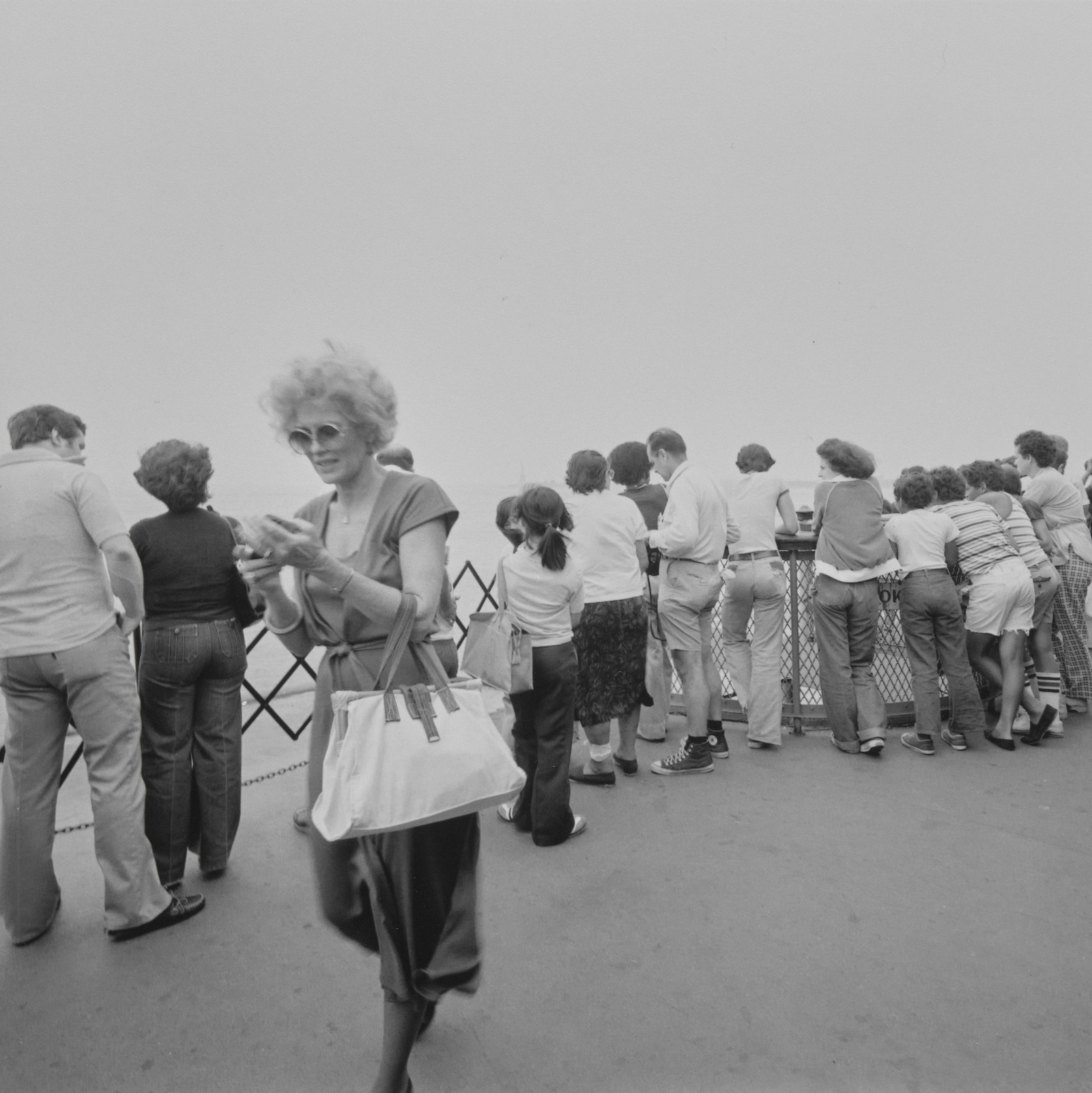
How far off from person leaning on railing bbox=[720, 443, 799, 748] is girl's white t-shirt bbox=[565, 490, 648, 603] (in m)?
0.90

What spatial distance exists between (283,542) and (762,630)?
3.43 metres

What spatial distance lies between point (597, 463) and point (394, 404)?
2077 millimetres

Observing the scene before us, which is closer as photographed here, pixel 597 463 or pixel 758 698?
pixel 597 463

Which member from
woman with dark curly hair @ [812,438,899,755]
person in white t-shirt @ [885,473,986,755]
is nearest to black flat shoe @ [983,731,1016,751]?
person in white t-shirt @ [885,473,986,755]

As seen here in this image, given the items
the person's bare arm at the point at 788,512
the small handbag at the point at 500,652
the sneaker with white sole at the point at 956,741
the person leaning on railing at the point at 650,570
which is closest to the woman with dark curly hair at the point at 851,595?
the person's bare arm at the point at 788,512

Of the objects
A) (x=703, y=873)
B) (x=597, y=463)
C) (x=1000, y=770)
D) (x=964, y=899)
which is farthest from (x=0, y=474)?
(x=1000, y=770)

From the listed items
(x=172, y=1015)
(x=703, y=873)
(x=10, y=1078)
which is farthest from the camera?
(x=703, y=873)

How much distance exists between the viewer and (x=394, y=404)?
1.71 metres

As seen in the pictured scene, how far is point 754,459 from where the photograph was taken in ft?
15.2

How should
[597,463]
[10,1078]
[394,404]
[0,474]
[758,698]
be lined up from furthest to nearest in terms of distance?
[758,698] < [597,463] < [0,474] < [10,1078] < [394,404]

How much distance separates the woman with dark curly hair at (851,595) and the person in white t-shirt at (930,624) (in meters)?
0.15

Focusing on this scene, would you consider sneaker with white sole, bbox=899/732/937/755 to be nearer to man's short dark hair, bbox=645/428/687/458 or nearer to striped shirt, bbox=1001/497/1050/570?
striped shirt, bbox=1001/497/1050/570

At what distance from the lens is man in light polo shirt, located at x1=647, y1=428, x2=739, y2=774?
3.91 meters

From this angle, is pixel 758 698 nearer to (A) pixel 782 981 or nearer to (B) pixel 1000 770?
(B) pixel 1000 770
